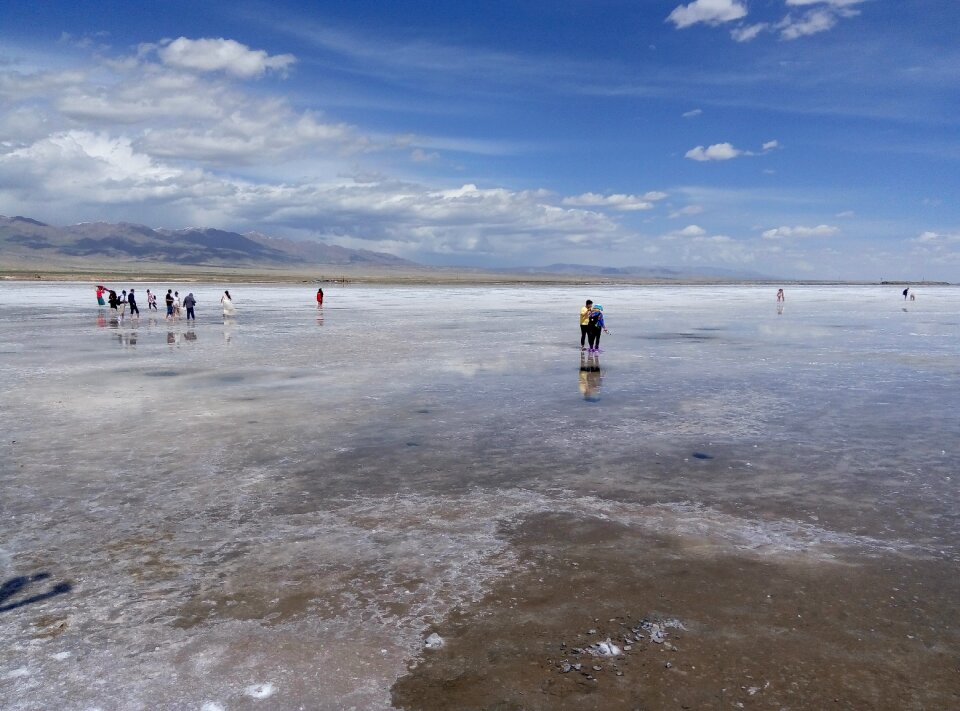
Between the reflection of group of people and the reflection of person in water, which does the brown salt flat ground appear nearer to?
the reflection of person in water

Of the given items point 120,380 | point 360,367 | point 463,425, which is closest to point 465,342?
point 360,367

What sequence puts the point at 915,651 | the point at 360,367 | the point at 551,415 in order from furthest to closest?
the point at 360,367, the point at 551,415, the point at 915,651

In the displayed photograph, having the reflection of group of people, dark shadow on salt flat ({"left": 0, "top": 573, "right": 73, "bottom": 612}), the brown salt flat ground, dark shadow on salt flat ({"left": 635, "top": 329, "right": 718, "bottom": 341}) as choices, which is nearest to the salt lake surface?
dark shadow on salt flat ({"left": 0, "top": 573, "right": 73, "bottom": 612})

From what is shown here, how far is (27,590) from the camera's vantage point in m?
6.18

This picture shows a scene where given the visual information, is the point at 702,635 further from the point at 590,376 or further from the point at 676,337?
the point at 676,337

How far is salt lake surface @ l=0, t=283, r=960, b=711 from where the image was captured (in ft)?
17.4

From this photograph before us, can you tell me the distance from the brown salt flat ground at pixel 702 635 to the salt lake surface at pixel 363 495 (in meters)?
0.13

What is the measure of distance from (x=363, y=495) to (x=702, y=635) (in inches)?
178

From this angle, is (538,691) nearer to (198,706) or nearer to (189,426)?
(198,706)

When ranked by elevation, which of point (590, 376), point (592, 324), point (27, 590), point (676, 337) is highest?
point (592, 324)

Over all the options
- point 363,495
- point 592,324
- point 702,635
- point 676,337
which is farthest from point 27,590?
point 676,337

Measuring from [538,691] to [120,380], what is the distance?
597 inches

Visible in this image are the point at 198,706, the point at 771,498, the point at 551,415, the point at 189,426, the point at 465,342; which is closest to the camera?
the point at 198,706

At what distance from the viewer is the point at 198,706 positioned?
15.2 ft
